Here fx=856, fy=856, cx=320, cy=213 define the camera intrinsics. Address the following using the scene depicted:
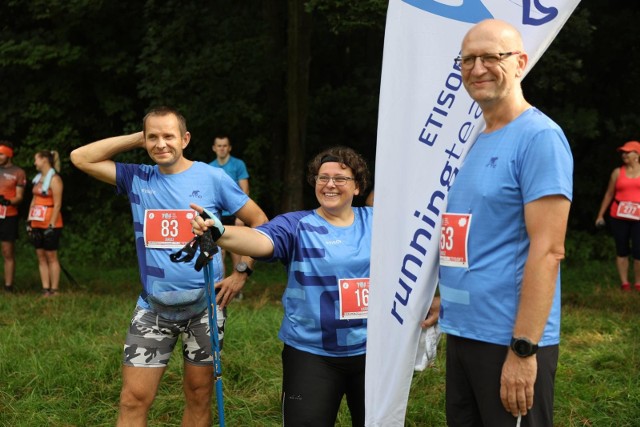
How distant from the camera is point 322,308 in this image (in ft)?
11.7

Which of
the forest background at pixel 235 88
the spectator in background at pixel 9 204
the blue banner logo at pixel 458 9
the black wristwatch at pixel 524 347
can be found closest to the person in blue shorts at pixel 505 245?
the black wristwatch at pixel 524 347

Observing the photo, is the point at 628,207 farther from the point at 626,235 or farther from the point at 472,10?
the point at 472,10

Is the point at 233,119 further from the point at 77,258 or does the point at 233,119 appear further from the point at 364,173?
the point at 364,173

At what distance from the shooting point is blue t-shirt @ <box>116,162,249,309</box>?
13.5ft

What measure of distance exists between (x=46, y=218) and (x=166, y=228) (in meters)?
6.37

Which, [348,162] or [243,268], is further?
[243,268]

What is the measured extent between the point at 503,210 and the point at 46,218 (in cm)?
834

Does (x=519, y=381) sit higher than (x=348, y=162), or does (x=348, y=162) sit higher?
(x=348, y=162)

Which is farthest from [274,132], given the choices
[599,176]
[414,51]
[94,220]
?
[414,51]

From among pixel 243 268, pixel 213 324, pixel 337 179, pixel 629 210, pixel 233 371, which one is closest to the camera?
pixel 213 324

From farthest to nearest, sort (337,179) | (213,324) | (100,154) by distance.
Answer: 1. (100,154)
2. (337,179)
3. (213,324)

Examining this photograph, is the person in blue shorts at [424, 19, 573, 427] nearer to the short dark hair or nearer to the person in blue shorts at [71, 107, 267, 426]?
the person in blue shorts at [71, 107, 267, 426]

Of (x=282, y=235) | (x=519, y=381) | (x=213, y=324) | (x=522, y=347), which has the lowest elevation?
(x=213, y=324)

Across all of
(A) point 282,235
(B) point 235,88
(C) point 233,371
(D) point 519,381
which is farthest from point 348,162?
(B) point 235,88
